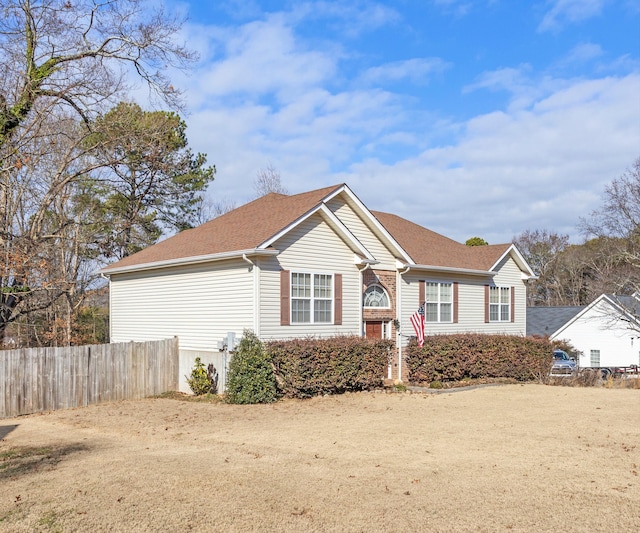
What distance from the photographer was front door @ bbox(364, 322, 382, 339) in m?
19.7

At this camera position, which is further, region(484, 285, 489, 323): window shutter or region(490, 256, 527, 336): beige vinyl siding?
region(490, 256, 527, 336): beige vinyl siding

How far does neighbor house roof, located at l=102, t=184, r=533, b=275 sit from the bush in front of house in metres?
2.76

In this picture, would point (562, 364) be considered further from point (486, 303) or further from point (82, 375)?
point (82, 375)

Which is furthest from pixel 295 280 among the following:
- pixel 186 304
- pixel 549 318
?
pixel 549 318

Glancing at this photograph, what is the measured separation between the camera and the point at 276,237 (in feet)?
52.7

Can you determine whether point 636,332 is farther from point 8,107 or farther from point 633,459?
point 8,107

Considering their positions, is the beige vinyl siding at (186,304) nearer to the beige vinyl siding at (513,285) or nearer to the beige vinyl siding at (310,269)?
the beige vinyl siding at (310,269)

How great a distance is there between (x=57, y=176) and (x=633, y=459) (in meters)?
18.0

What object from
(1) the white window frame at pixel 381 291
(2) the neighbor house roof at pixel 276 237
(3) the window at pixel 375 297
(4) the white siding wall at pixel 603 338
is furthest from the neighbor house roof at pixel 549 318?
(3) the window at pixel 375 297

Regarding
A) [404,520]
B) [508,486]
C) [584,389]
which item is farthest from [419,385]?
[404,520]

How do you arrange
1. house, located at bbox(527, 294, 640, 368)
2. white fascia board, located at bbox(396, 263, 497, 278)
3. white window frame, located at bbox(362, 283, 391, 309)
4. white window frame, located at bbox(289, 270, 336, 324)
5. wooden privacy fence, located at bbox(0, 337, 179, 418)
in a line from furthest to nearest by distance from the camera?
house, located at bbox(527, 294, 640, 368), white fascia board, located at bbox(396, 263, 497, 278), white window frame, located at bbox(362, 283, 391, 309), white window frame, located at bbox(289, 270, 336, 324), wooden privacy fence, located at bbox(0, 337, 179, 418)

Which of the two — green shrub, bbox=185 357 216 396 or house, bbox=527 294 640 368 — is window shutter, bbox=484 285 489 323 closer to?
green shrub, bbox=185 357 216 396

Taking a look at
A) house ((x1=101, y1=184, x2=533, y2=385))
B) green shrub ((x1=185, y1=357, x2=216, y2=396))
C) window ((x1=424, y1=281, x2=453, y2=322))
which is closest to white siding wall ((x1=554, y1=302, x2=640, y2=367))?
house ((x1=101, y1=184, x2=533, y2=385))

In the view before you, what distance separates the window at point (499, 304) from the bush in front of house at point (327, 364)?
915 centimetres
